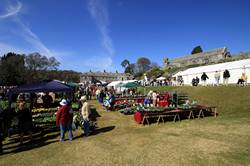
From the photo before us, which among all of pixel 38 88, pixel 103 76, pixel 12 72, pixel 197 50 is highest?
pixel 197 50

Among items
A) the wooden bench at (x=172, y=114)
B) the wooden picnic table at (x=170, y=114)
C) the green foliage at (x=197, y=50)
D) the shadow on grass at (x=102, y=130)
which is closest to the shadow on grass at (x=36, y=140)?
the shadow on grass at (x=102, y=130)

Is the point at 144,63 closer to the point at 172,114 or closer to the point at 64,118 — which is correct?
the point at 172,114

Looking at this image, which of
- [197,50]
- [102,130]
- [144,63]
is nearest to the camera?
[102,130]

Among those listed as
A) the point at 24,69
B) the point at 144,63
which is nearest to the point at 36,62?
the point at 24,69

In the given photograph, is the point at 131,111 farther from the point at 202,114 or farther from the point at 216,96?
the point at 216,96

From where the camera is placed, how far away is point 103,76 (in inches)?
3932

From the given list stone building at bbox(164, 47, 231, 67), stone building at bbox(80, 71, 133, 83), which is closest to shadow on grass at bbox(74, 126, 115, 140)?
stone building at bbox(164, 47, 231, 67)

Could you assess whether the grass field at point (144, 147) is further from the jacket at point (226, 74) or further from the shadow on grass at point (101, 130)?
the jacket at point (226, 74)

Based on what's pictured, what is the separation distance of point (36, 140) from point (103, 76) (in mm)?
92053

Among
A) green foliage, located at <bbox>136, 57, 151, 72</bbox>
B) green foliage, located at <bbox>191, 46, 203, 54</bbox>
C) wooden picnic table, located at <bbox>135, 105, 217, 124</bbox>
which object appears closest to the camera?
wooden picnic table, located at <bbox>135, 105, 217, 124</bbox>

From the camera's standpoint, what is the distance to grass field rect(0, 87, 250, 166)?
564cm

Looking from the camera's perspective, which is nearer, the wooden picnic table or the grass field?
the grass field

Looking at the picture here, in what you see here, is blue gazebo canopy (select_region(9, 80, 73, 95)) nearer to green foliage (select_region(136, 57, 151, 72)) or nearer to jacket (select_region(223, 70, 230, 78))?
jacket (select_region(223, 70, 230, 78))

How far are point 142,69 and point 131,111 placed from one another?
83515 millimetres
